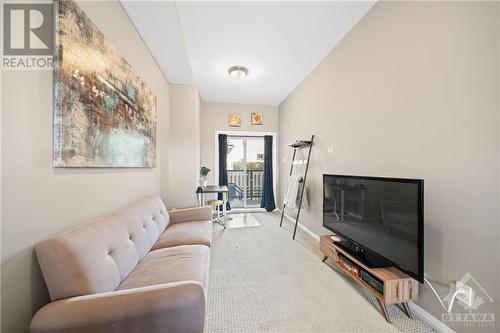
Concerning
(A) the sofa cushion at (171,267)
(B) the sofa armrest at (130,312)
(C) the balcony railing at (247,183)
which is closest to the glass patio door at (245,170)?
(C) the balcony railing at (247,183)

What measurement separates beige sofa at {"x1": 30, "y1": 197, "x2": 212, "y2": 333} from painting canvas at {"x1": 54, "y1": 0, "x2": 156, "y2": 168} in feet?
1.51

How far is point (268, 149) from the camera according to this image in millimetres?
4828

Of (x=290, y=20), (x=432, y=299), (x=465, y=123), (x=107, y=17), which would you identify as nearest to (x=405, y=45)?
(x=465, y=123)

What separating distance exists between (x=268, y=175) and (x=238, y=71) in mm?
2640

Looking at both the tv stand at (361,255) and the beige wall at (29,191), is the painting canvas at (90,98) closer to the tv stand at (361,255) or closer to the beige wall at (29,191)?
the beige wall at (29,191)

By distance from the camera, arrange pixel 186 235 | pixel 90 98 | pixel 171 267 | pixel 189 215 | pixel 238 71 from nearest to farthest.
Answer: pixel 90 98
pixel 171 267
pixel 186 235
pixel 189 215
pixel 238 71

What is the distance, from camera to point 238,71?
120 inches

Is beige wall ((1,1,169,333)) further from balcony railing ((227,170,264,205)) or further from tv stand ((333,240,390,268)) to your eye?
balcony railing ((227,170,264,205))

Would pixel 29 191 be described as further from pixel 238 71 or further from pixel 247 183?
pixel 247 183

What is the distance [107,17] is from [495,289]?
3234 mm

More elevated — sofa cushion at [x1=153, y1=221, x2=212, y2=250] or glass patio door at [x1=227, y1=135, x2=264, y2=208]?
glass patio door at [x1=227, y1=135, x2=264, y2=208]

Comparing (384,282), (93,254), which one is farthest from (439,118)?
(93,254)

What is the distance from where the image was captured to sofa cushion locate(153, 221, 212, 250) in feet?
5.92

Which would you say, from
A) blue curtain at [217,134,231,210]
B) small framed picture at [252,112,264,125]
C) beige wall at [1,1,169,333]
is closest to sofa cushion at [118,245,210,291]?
beige wall at [1,1,169,333]
